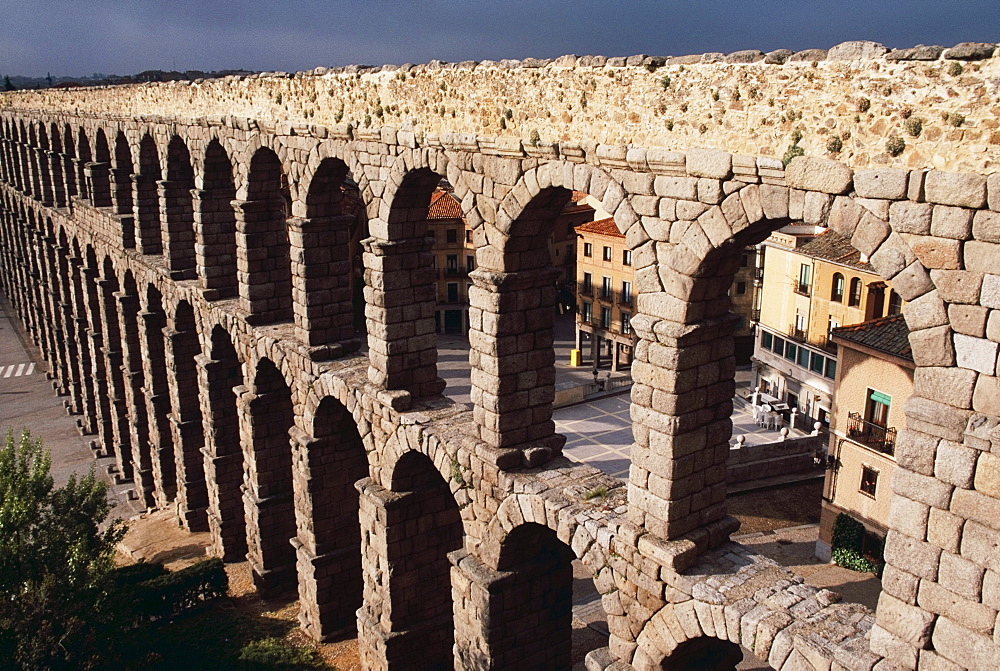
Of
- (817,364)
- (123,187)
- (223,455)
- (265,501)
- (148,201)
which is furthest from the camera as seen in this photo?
(817,364)

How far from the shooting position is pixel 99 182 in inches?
1377

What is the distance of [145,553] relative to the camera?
96.3 ft

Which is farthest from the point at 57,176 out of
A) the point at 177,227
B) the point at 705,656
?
the point at 705,656

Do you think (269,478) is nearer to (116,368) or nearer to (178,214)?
(178,214)

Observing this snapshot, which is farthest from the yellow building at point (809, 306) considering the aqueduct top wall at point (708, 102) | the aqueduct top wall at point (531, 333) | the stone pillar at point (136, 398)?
the stone pillar at point (136, 398)

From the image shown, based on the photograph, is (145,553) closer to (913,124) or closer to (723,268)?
(723,268)

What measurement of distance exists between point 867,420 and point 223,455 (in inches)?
861

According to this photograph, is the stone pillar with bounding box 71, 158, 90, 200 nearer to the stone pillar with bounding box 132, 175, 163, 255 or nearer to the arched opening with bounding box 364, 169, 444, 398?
the stone pillar with bounding box 132, 175, 163, 255

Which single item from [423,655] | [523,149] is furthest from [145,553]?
[523,149]

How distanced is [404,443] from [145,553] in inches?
Result: 636

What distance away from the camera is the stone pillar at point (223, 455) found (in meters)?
26.3

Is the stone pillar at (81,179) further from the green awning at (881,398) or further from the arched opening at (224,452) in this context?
the green awning at (881,398)

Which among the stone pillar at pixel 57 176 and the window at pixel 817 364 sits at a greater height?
the stone pillar at pixel 57 176

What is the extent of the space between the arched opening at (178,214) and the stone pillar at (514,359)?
15.5 metres
